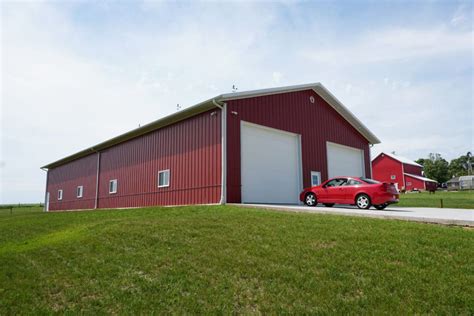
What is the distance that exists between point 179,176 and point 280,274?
10.9 metres

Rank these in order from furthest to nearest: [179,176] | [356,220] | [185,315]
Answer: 1. [179,176]
2. [356,220]
3. [185,315]

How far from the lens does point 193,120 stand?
14797 mm

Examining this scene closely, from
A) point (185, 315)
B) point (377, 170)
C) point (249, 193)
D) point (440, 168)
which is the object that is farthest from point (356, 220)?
point (440, 168)

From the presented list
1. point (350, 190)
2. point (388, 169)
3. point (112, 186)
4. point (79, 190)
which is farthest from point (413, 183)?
point (79, 190)

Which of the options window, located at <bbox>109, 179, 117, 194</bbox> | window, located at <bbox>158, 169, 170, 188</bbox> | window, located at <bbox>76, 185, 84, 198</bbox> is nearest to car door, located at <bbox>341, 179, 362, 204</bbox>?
window, located at <bbox>158, 169, 170, 188</bbox>

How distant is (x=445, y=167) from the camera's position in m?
63.7

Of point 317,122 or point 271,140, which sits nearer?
point 271,140

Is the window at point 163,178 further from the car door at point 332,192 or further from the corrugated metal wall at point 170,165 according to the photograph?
the car door at point 332,192

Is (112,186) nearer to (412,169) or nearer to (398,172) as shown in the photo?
(398,172)

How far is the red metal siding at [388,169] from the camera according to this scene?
49562 millimetres

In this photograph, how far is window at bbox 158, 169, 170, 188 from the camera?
52.6 feet

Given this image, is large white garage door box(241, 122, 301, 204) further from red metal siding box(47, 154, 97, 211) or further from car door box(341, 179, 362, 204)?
red metal siding box(47, 154, 97, 211)

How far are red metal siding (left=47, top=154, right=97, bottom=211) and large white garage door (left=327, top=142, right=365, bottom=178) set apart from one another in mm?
16238

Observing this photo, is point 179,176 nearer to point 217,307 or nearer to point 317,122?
point 317,122
